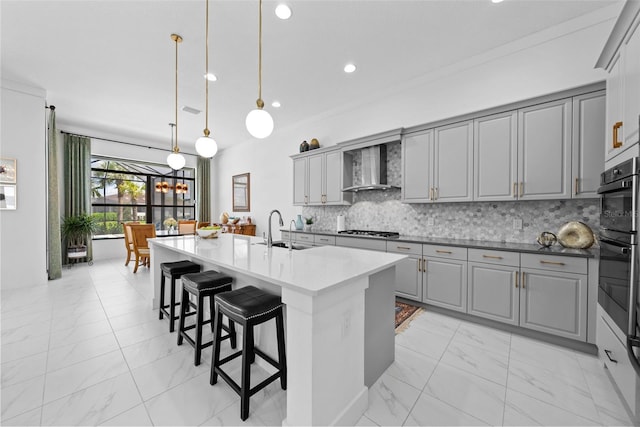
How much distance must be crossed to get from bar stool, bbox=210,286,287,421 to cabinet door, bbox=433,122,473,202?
2437 millimetres

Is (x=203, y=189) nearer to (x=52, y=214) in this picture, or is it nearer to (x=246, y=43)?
(x=52, y=214)

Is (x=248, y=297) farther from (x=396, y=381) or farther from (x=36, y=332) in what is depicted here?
(x=36, y=332)

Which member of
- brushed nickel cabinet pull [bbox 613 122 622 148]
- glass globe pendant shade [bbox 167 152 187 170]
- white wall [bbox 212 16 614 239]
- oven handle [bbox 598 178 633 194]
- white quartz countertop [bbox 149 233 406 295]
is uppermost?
white wall [bbox 212 16 614 239]

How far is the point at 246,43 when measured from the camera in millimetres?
2830

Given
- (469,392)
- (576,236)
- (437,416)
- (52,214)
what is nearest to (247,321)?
(437,416)

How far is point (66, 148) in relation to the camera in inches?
212

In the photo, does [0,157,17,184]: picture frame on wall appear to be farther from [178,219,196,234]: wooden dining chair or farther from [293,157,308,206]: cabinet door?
[293,157,308,206]: cabinet door

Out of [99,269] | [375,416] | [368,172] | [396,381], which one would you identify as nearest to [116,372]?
[375,416]

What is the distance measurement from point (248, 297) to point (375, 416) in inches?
41.6

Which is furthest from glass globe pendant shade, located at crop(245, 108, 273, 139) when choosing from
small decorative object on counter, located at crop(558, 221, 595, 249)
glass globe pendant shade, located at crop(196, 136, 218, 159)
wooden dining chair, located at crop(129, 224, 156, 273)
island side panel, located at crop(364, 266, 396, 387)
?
wooden dining chair, located at crop(129, 224, 156, 273)

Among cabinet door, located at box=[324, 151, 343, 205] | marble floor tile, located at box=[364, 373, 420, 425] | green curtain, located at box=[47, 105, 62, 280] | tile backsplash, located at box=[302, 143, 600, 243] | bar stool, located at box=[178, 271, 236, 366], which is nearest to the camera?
marble floor tile, located at box=[364, 373, 420, 425]

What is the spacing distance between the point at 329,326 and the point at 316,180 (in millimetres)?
3426

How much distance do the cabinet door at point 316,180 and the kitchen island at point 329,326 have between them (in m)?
2.54

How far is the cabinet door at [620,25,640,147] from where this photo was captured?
58.1 inches
